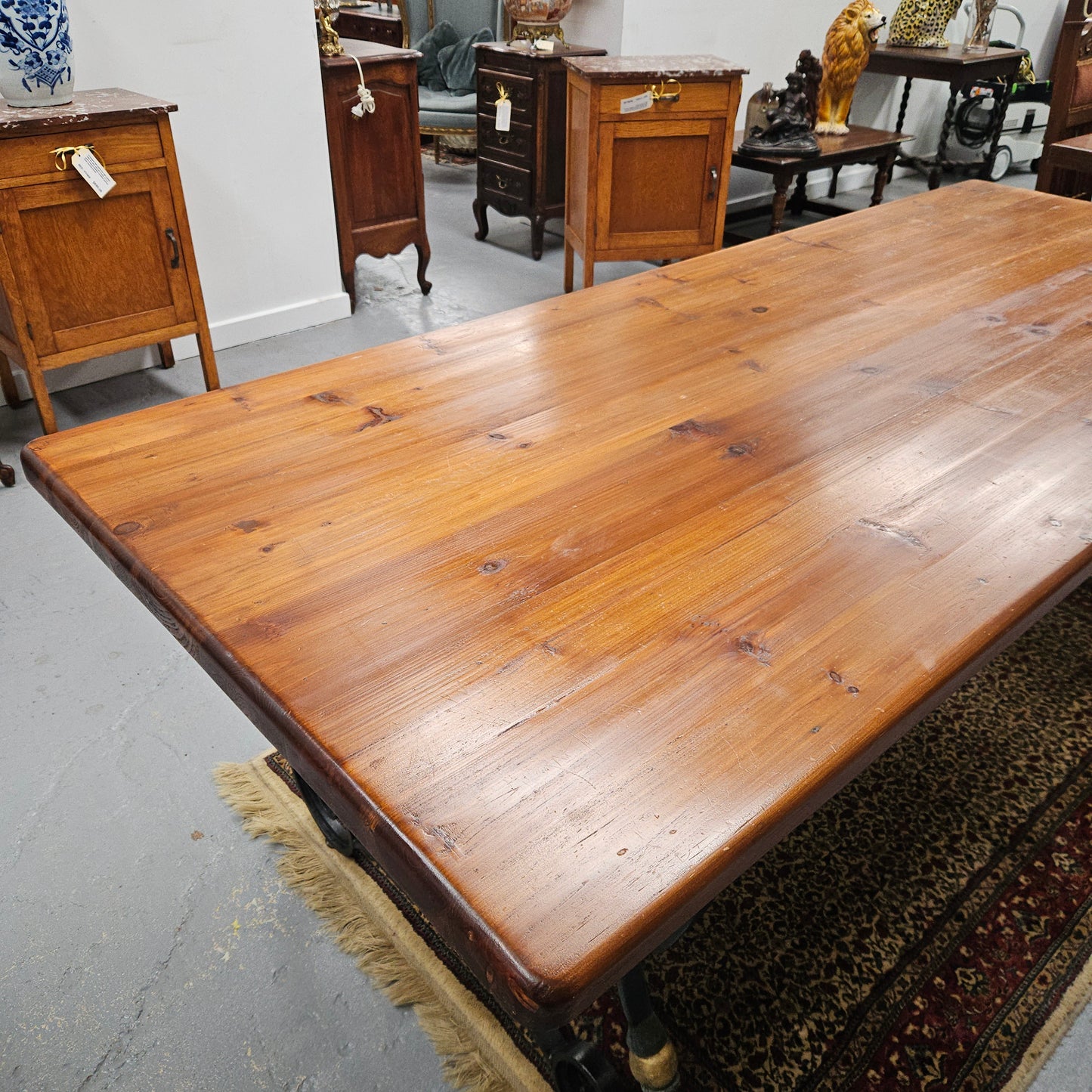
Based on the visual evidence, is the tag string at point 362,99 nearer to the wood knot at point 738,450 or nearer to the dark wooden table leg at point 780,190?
the dark wooden table leg at point 780,190

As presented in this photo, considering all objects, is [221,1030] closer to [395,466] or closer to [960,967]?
[395,466]

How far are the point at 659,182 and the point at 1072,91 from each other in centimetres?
119

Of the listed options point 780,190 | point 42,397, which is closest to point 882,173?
point 780,190

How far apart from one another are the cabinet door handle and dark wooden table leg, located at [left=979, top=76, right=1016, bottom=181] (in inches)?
149

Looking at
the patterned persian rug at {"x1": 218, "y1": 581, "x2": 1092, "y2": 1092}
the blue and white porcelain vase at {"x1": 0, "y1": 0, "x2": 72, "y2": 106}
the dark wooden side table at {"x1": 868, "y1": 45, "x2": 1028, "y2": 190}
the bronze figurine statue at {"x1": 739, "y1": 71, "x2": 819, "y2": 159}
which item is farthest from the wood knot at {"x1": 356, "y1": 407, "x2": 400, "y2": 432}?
the dark wooden side table at {"x1": 868, "y1": 45, "x2": 1028, "y2": 190}

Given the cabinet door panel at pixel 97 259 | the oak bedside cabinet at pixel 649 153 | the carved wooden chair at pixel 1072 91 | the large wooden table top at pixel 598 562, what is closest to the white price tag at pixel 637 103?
the oak bedside cabinet at pixel 649 153

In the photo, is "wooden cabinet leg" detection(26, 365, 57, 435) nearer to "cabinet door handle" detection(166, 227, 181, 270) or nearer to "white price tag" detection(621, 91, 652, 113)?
"cabinet door handle" detection(166, 227, 181, 270)

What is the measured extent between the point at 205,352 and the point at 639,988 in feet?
6.92

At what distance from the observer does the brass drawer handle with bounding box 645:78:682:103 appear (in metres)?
2.79

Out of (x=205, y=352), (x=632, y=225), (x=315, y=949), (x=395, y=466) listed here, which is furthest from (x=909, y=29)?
(x=315, y=949)

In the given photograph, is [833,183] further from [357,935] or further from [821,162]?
[357,935]

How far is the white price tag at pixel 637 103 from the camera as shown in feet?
9.11

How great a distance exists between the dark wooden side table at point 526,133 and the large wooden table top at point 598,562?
226 cm

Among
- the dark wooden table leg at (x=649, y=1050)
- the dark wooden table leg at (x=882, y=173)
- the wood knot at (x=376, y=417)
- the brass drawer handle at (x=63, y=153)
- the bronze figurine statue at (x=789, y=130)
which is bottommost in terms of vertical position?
the dark wooden table leg at (x=649, y=1050)
